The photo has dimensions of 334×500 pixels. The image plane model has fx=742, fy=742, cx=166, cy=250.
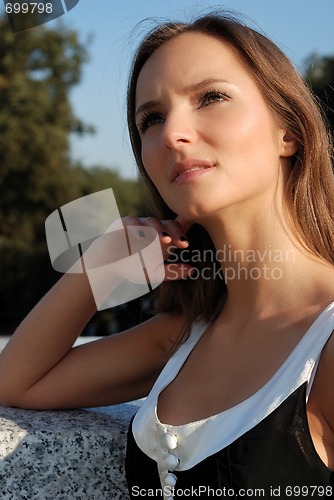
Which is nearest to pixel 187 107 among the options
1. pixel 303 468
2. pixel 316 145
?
pixel 316 145

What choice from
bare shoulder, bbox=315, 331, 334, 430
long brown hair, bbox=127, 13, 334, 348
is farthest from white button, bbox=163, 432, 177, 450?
long brown hair, bbox=127, 13, 334, 348

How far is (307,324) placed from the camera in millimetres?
1819

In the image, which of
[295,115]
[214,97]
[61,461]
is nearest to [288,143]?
[295,115]

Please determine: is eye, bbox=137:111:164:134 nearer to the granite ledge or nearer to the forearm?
the forearm

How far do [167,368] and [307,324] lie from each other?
1.70 feet

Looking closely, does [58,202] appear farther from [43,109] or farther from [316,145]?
[316,145]

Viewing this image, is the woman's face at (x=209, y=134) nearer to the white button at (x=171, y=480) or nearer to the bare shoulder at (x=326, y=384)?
the bare shoulder at (x=326, y=384)

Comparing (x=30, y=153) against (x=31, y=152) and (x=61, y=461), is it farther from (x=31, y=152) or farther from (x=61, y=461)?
(x=61, y=461)

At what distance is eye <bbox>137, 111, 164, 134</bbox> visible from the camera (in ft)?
6.99

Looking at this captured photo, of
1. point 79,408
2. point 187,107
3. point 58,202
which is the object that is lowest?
point 58,202

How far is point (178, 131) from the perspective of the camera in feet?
6.41

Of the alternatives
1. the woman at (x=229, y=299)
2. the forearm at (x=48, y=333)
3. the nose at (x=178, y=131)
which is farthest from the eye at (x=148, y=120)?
the forearm at (x=48, y=333)

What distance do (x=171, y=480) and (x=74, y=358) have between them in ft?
2.24

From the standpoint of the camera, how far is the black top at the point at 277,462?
164 centimetres
